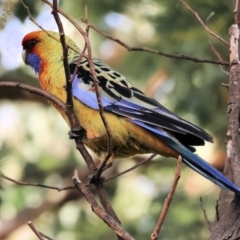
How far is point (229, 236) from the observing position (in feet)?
6.98

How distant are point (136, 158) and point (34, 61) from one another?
7.67ft

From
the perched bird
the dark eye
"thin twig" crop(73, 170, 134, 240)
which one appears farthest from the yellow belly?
"thin twig" crop(73, 170, 134, 240)

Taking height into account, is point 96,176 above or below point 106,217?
above

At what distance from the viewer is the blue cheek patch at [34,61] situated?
3508mm

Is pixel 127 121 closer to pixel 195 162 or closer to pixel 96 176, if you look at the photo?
pixel 195 162

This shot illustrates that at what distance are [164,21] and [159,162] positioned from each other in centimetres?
134

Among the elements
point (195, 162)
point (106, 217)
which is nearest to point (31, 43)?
point (195, 162)

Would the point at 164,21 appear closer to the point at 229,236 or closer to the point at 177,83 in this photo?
the point at 177,83

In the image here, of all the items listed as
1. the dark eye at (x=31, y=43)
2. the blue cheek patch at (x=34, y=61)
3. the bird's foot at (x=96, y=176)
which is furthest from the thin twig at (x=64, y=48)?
the dark eye at (x=31, y=43)

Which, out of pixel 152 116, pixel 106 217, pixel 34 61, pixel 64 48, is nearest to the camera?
pixel 106 217

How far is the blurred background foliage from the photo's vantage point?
4.59 m

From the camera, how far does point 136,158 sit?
5707 millimetres

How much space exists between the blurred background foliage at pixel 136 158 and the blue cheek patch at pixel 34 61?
14.6 inches

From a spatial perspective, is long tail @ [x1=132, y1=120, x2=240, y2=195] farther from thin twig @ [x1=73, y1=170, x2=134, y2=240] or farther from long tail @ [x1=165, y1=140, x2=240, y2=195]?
thin twig @ [x1=73, y1=170, x2=134, y2=240]
